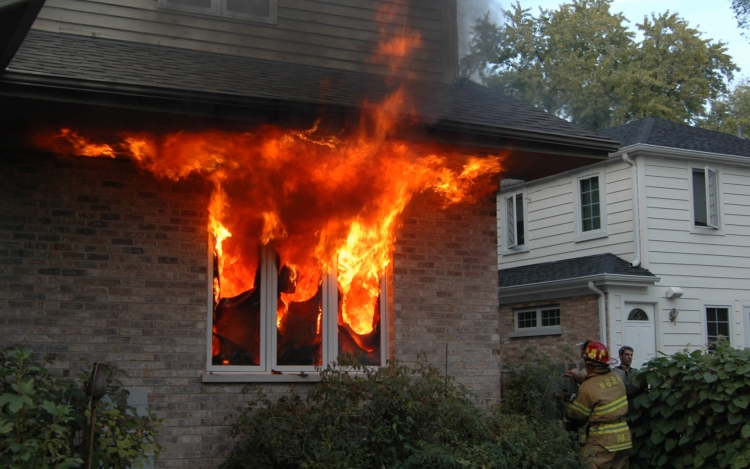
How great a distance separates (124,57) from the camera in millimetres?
8375

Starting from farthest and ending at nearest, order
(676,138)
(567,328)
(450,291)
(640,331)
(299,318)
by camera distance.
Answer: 1. (676,138)
2. (567,328)
3. (640,331)
4. (450,291)
5. (299,318)

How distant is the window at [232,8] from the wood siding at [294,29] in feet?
0.23

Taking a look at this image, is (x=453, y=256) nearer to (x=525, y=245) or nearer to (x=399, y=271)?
(x=399, y=271)

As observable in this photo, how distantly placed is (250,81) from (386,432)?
139 inches

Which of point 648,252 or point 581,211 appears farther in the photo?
point 581,211

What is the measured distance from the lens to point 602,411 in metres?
7.96

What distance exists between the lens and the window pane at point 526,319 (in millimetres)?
17875

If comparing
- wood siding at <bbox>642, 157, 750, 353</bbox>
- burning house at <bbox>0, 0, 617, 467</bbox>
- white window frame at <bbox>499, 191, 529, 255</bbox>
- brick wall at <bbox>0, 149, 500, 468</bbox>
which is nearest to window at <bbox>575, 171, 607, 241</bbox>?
wood siding at <bbox>642, 157, 750, 353</bbox>

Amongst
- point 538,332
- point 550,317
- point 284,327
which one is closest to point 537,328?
point 538,332

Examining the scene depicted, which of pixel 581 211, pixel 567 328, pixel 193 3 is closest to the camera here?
pixel 193 3

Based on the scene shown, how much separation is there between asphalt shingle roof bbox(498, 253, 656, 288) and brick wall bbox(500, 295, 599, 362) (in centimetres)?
47

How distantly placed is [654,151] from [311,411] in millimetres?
11245

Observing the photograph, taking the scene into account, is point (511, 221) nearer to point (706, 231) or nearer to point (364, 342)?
point (706, 231)

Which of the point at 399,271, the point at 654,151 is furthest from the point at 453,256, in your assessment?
the point at 654,151
